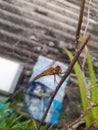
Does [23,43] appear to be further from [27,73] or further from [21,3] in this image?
[21,3]

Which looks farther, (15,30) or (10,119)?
(15,30)

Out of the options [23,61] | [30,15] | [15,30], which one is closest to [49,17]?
[30,15]

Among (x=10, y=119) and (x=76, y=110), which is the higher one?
(x=10, y=119)

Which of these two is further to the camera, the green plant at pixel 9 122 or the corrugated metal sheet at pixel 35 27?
the corrugated metal sheet at pixel 35 27

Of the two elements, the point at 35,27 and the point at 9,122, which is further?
the point at 35,27

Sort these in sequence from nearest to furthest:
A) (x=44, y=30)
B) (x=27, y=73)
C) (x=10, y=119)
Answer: (x=10, y=119), (x=27, y=73), (x=44, y=30)

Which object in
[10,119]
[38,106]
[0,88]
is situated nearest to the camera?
[10,119]

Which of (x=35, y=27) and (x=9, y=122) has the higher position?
(x=9, y=122)

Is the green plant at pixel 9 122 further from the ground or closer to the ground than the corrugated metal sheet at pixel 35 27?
further from the ground
